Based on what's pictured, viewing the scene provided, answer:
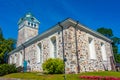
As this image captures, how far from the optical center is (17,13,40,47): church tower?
3447 cm

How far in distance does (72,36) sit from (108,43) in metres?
9.22

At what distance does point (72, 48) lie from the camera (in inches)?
687

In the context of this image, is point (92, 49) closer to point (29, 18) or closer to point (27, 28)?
point (27, 28)

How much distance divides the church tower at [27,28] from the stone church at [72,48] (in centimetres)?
693

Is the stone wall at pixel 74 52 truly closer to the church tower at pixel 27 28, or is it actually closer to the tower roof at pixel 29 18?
the church tower at pixel 27 28

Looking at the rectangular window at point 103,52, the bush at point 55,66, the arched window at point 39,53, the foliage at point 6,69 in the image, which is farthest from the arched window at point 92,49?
the foliage at point 6,69

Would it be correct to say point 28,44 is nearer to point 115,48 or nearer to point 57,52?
point 57,52

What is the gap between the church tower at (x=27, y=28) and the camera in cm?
3447

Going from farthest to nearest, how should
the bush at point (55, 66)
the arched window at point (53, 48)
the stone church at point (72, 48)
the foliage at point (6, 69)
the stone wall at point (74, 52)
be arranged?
the foliage at point (6, 69)
the arched window at point (53, 48)
the stone church at point (72, 48)
the stone wall at point (74, 52)
the bush at point (55, 66)

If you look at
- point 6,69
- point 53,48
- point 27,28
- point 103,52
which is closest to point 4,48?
point 27,28

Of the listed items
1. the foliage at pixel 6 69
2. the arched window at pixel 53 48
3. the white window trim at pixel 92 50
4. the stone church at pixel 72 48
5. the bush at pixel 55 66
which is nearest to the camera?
the bush at pixel 55 66

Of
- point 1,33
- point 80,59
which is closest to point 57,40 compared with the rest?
point 80,59

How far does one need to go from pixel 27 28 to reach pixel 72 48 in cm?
1994

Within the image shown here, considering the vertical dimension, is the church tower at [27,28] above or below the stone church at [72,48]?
above
